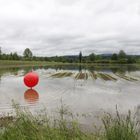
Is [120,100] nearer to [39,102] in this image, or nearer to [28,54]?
[39,102]

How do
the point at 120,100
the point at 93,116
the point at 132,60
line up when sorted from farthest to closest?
the point at 132,60 < the point at 120,100 < the point at 93,116

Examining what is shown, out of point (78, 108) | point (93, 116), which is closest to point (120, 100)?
point (78, 108)

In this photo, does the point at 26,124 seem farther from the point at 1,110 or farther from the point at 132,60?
the point at 132,60

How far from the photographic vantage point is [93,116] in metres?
8.43

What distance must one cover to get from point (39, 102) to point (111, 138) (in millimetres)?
7792

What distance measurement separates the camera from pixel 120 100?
12086 millimetres

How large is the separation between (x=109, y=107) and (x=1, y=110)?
4.86 m

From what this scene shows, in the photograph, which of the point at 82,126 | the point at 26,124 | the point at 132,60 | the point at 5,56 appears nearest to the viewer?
the point at 26,124

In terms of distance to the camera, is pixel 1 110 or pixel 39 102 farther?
pixel 39 102

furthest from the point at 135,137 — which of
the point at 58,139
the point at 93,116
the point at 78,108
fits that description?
the point at 78,108

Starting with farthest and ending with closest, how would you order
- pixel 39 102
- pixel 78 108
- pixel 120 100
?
pixel 120 100 → pixel 39 102 → pixel 78 108

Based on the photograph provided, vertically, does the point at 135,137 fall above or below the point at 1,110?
above

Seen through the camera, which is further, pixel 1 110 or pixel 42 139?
pixel 1 110

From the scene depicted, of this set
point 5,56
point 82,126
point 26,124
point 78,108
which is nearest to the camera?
point 26,124
